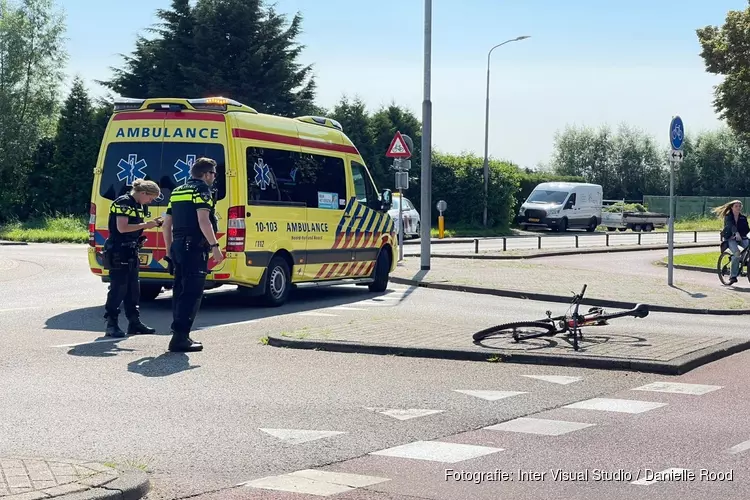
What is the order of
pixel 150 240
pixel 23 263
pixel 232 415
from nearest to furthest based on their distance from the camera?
pixel 232 415 < pixel 150 240 < pixel 23 263

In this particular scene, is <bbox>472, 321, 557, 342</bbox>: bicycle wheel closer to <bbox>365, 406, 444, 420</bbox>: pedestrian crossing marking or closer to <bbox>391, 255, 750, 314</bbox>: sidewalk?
<bbox>365, 406, 444, 420</bbox>: pedestrian crossing marking

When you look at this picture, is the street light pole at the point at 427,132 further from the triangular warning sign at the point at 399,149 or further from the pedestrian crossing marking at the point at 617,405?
the pedestrian crossing marking at the point at 617,405

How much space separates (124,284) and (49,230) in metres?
27.3

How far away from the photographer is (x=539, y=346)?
10.2 meters

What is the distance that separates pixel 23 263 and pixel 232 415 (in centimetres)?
1647

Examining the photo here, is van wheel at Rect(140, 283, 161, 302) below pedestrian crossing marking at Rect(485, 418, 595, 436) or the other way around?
the other way around

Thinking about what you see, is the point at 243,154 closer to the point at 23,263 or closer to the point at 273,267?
the point at 273,267

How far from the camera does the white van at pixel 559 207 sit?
48.6 metres

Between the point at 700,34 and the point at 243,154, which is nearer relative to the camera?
the point at 243,154

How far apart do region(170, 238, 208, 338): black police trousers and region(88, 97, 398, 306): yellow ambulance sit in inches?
121

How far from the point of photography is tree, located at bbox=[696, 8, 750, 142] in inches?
1837

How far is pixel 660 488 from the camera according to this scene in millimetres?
5426

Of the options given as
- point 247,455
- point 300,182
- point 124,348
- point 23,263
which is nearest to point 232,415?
point 247,455

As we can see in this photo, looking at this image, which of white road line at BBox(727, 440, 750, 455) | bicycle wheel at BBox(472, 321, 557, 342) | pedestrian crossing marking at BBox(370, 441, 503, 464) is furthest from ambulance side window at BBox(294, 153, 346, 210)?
white road line at BBox(727, 440, 750, 455)
